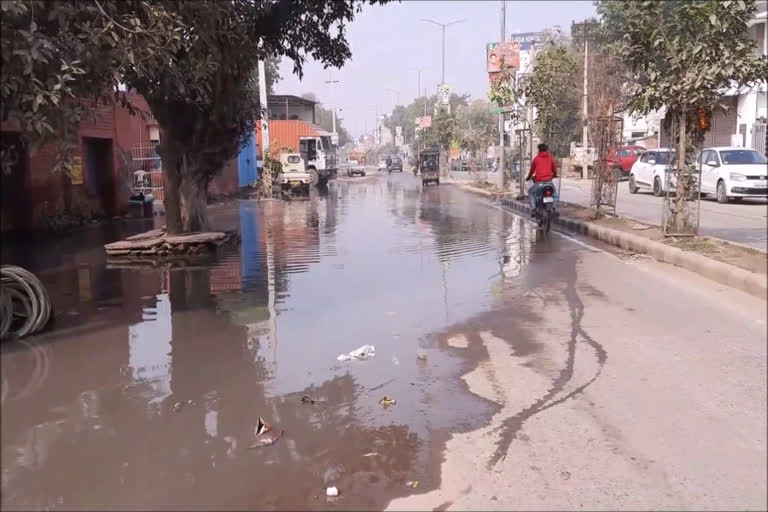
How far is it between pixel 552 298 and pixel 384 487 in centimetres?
510

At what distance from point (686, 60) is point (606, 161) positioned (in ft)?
18.0

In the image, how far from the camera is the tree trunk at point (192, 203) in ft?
45.3

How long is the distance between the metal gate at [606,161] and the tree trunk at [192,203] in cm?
864

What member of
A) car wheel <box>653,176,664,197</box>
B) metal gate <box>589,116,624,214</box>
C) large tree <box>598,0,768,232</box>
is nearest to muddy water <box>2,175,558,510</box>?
large tree <box>598,0,768,232</box>

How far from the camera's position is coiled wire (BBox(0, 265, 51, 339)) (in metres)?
6.93

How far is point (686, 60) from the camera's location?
11.2 m

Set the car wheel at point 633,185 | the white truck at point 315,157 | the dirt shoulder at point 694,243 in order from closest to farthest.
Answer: the dirt shoulder at point 694,243
the car wheel at point 633,185
the white truck at point 315,157

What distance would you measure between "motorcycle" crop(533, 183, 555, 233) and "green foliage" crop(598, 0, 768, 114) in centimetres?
387

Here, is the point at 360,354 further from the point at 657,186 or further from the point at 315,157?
the point at 315,157

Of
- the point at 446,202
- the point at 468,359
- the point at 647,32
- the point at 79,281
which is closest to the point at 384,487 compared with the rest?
the point at 468,359

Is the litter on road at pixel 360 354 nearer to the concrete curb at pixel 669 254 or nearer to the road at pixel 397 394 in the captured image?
the road at pixel 397 394

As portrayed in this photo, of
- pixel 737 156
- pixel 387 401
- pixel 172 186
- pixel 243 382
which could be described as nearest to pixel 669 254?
pixel 387 401

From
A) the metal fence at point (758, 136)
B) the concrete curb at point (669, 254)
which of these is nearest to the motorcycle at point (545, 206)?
the concrete curb at point (669, 254)

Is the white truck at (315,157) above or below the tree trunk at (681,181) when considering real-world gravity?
above
